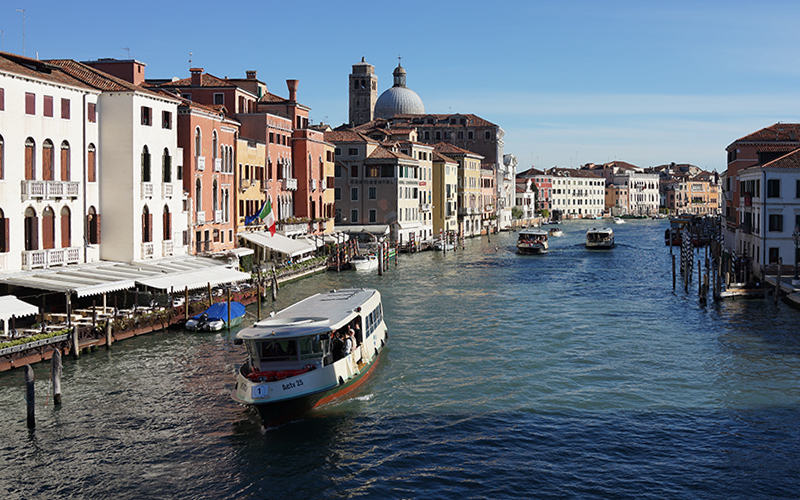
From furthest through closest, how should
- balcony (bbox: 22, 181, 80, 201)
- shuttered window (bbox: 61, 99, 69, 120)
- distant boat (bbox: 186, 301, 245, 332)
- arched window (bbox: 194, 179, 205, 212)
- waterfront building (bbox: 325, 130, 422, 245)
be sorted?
waterfront building (bbox: 325, 130, 422, 245) → arched window (bbox: 194, 179, 205, 212) → distant boat (bbox: 186, 301, 245, 332) → shuttered window (bbox: 61, 99, 69, 120) → balcony (bbox: 22, 181, 80, 201)

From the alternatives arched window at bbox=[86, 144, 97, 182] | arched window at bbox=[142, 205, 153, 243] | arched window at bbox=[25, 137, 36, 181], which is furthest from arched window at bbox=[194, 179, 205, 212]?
arched window at bbox=[25, 137, 36, 181]

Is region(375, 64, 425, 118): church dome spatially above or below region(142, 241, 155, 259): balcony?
above

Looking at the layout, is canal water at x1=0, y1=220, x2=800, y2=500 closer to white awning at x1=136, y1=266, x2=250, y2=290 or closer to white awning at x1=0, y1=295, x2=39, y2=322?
white awning at x1=0, y1=295, x2=39, y2=322

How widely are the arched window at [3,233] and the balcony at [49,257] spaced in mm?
723

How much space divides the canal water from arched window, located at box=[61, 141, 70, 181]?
645 centimetres

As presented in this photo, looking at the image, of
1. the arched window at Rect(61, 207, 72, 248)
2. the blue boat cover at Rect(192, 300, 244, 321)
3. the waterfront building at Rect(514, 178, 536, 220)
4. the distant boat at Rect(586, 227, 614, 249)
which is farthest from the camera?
the waterfront building at Rect(514, 178, 536, 220)

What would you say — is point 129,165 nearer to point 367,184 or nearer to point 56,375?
point 56,375

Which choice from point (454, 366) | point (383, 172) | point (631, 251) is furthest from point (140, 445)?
point (631, 251)

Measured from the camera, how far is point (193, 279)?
30047 millimetres

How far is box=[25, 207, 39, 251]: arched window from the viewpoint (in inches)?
1038

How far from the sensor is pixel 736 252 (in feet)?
157

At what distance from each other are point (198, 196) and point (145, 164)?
633cm

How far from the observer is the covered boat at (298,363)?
1797 cm

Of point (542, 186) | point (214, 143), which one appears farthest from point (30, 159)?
point (542, 186)
